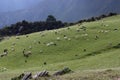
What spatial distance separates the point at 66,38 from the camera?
62.5 metres

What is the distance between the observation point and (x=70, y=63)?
47.2m

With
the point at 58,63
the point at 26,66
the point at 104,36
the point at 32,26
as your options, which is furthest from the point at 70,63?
the point at 32,26

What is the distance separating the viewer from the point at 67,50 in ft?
184

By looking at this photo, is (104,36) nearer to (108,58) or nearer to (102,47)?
(102,47)

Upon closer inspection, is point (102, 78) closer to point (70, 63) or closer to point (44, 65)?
point (70, 63)

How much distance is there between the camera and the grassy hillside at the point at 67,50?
4628cm

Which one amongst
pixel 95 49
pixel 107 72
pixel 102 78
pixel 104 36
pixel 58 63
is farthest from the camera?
pixel 104 36

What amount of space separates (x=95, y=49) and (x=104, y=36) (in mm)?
7034

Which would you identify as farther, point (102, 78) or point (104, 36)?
point (104, 36)

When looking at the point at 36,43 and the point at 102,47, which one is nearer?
the point at 102,47

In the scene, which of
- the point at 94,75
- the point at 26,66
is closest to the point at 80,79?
the point at 94,75

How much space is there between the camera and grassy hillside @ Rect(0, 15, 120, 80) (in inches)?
1822

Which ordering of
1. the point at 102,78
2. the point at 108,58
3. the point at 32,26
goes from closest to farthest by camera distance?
the point at 102,78
the point at 108,58
the point at 32,26

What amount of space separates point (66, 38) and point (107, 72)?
30721 millimetres
